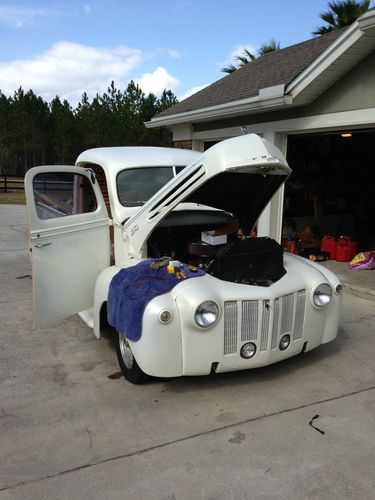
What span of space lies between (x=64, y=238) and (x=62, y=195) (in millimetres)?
556

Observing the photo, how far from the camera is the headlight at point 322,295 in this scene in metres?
3.68

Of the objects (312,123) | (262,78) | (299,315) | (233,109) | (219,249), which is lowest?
(299,315)

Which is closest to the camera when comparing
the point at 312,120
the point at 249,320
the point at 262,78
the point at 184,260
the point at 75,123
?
the point at 249,320

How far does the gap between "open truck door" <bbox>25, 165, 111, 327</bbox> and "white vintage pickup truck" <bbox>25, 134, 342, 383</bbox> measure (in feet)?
0.03

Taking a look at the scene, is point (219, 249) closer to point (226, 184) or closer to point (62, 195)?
point (226, 184)

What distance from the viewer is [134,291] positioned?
3367mm

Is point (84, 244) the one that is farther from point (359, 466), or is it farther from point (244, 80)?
point (244, 80)

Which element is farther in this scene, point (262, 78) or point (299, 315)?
point (262, 78)

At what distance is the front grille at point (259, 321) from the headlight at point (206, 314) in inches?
4.1

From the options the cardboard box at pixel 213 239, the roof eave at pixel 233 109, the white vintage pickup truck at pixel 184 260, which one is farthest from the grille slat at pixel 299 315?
the roof eave at pixel 233 109

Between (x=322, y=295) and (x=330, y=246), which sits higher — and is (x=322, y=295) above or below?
above

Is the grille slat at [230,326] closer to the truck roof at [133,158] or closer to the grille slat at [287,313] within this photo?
the grille slat at [287,313]

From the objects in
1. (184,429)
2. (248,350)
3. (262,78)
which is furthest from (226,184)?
(262,78)

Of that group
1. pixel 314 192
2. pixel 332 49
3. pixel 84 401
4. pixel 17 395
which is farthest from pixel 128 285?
pixel 314 192
